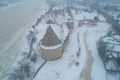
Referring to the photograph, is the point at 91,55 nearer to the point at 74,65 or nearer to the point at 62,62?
the point at 74,65

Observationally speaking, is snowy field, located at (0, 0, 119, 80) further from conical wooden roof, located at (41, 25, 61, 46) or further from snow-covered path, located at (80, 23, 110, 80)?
conical wooden roof, located at (41, 25, 61, 46)

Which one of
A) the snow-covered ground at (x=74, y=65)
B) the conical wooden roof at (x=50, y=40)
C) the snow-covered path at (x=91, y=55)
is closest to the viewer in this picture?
the snow-covered ground at (x=74, y=65)

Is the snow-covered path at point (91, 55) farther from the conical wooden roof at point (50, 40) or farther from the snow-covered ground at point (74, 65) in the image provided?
the conical wooden roof at point (50, 40)

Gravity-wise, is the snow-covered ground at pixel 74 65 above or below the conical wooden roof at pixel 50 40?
below

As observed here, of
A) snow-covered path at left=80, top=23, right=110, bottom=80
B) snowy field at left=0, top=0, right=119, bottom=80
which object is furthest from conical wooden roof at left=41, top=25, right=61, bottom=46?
snow-covered path at left=80, top=23, right=110, bottom=80

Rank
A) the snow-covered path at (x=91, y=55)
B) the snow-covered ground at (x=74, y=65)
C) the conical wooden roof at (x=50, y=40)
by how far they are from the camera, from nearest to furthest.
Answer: the snow-covered ground at (x=74, y=65) → the snow-covered path at (x=91, y=55) → the conical wooden roof at (x=50, y=40)

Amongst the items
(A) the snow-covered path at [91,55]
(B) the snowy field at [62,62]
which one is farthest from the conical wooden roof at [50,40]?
(A) the snow-covered path at [91,55]

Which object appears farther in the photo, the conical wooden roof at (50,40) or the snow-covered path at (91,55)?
the conical wooden roof at (50,40)

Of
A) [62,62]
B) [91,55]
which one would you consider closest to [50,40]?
[62,62]

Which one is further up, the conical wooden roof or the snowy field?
the conical wooden roof

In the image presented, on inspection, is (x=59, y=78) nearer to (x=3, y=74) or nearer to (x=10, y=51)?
(x=3, y=74)

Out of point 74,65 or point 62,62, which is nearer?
point 74,65
